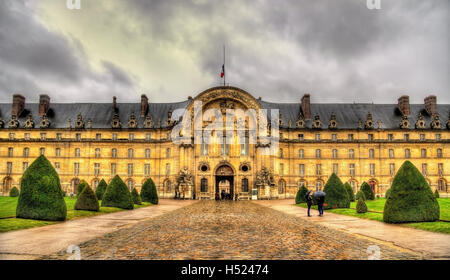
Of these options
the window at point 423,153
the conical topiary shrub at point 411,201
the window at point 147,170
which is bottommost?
the conical topiary shrub at point 411,201

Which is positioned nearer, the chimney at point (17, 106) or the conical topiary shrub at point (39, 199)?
the conical topiary shrub at point (39, 199)

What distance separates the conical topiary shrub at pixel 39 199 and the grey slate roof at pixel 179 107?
40.8 m

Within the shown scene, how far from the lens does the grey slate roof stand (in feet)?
196

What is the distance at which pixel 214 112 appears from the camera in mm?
52562

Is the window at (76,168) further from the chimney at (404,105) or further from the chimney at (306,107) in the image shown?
the chimney at (404,105)

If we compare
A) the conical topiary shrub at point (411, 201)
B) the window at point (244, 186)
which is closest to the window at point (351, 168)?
the window at point (244, 186)

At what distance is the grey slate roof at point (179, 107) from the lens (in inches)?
2356

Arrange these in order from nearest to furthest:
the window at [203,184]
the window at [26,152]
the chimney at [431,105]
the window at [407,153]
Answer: the window at [203,184] → the window at [407,153] → the window at [26,152] → the chimney at [431,105]

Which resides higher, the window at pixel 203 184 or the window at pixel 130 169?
the window at pixel 130 169

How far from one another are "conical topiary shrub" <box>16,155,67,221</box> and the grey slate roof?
134 feet

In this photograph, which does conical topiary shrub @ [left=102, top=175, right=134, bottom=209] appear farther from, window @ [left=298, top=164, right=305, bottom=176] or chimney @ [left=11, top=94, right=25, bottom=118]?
chimney @ [left=11, top=94, right=25, bottom=118]

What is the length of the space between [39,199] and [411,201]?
20.0 meters

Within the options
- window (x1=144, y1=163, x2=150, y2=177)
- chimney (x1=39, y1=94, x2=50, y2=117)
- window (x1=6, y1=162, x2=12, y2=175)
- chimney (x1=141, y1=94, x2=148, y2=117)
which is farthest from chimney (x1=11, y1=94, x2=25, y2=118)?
window (x1=144, y1=163, x2=150, y2=177)

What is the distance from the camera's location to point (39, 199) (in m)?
18.1
